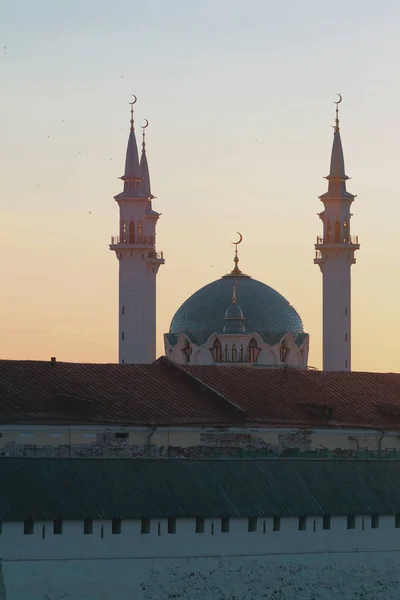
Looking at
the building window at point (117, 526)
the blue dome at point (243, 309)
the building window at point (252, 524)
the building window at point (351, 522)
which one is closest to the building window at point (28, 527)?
the building window at point (117, 526)

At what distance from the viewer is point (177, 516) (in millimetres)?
79750

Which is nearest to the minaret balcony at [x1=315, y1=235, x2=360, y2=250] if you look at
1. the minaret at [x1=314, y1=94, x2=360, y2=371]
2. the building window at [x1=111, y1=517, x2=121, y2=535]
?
the minaret at [x1=314, y1=94, x2=360, y2=371]

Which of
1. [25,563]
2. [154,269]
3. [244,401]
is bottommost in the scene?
[25,563]

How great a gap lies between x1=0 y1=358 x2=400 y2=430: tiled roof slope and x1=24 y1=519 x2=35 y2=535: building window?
29.7ft

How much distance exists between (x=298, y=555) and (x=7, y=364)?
575 inches

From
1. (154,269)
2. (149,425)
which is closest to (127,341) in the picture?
(154,269)

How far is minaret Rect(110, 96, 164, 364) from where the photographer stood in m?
141

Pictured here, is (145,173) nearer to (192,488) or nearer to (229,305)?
(229,305)

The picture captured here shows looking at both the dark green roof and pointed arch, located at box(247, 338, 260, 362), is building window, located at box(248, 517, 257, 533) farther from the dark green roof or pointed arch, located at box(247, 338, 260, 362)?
pointed arch, located at box(247, 338, 260, 362)

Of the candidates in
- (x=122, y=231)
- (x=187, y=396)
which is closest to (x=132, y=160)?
(x=122, y=231)

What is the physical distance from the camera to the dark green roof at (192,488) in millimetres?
77625

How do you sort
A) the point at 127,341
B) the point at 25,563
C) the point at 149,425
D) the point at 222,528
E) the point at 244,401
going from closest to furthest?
the point at 25,563 → the point at 222,528 → the point at 149,425 → the point at 244,401 → the point at 127,341

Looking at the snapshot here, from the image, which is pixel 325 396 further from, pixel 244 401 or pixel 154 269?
pixel 154 269

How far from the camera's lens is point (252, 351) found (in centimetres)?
14338
